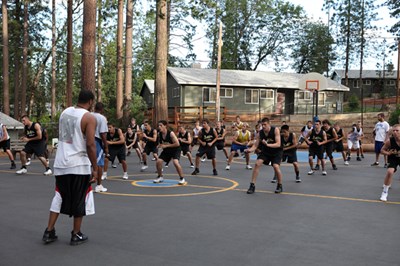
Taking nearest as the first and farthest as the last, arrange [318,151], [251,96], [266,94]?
[318,151], [251,96], [266,94]

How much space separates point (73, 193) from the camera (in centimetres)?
600

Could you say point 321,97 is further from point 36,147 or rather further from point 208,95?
point 36,147

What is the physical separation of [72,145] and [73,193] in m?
0.62

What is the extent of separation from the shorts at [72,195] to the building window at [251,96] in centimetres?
3438

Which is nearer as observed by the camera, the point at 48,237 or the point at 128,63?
the point at 48,237

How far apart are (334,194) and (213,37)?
49.1 metres

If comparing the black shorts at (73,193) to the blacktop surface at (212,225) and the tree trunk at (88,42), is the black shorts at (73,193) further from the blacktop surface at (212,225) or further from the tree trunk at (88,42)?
the tree trunk at (88,42)

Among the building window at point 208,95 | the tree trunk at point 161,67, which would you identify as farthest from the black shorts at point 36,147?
the building window at point 208,95

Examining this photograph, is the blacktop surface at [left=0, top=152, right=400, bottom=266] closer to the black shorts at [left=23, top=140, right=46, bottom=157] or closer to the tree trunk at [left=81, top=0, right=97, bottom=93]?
the black shorts at [left=23, top=140, right=46, bottom=157]

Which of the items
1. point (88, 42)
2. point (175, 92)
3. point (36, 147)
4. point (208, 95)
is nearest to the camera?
point (36, 147)

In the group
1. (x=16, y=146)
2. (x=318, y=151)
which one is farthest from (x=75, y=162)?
(x=16, y=146)

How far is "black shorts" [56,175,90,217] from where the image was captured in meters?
5.98

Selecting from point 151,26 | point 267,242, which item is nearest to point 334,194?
point 267,242

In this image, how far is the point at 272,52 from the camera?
2329 inches
